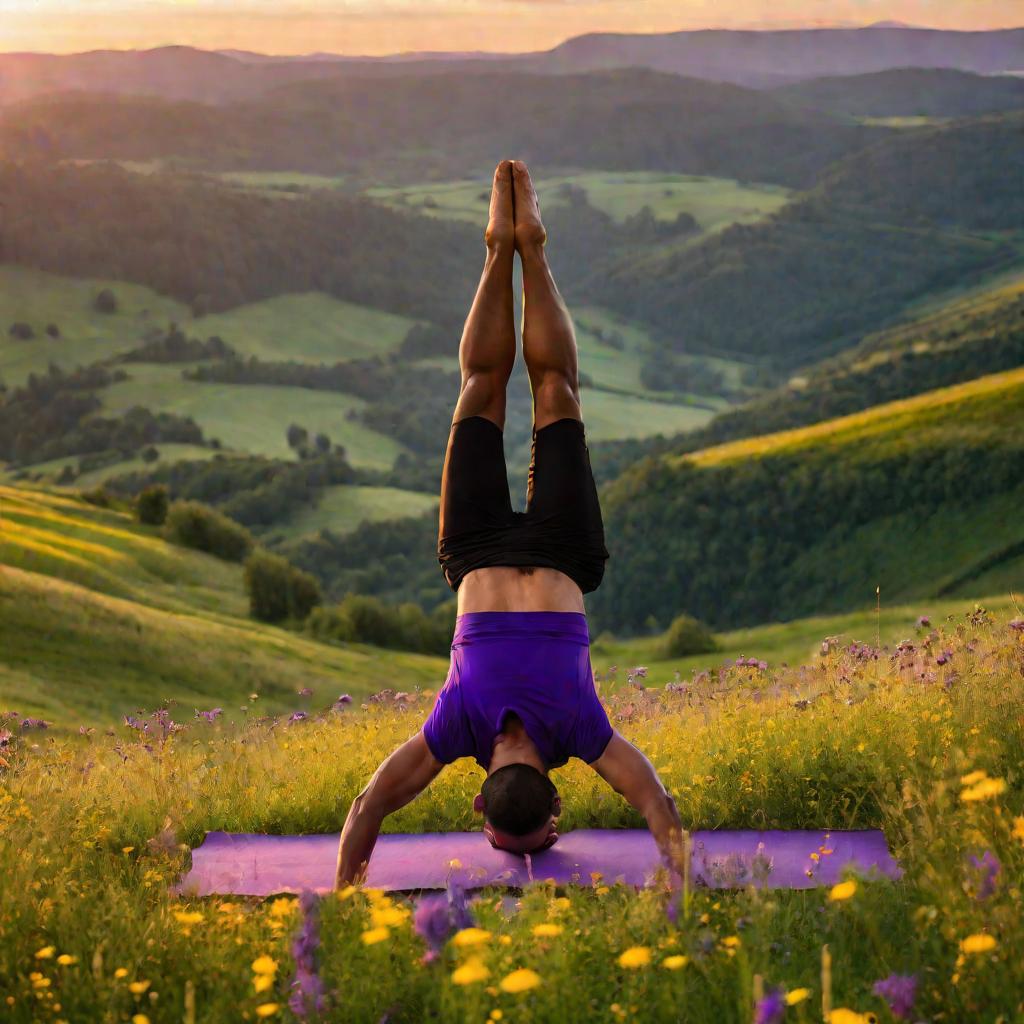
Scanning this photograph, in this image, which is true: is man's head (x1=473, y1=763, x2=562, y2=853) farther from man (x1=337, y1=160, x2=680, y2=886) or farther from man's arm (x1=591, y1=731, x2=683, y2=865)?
man's arm (x1=591, y1=731, x2=683, y2=865)

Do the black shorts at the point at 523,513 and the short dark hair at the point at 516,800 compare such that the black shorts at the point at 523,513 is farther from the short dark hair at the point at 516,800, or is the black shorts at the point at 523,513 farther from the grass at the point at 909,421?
the grass at the point at 909,421

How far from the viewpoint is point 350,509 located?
126312 millimetres

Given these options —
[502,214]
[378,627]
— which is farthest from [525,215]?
[378,627]

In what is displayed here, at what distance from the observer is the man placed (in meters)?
5.53

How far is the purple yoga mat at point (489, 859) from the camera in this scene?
19.1ft

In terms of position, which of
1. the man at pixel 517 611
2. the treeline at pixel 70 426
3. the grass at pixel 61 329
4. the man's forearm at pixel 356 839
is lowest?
the man's forearm at pixel 356 839

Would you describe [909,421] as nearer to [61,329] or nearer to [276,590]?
[276,590]

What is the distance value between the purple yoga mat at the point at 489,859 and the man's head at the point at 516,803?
32 centimetres

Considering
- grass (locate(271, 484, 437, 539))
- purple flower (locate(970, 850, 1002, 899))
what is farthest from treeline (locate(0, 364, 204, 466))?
purple flower (locate(970, 850, 1002, 899))

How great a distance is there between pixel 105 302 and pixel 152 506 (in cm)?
13609

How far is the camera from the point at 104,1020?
12.3 feet

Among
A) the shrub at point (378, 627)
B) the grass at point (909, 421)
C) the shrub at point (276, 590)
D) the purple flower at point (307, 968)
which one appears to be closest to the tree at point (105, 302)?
the grass at point (909, 421)

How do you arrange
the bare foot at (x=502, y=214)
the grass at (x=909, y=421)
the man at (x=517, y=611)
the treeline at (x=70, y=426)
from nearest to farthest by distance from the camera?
the man at (x=517, y=611), the bare foot at (x=502, y=214), the grass at (x=909, y=421), the treeline at (x=70, y=426)

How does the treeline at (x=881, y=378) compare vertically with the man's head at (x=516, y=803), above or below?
above
